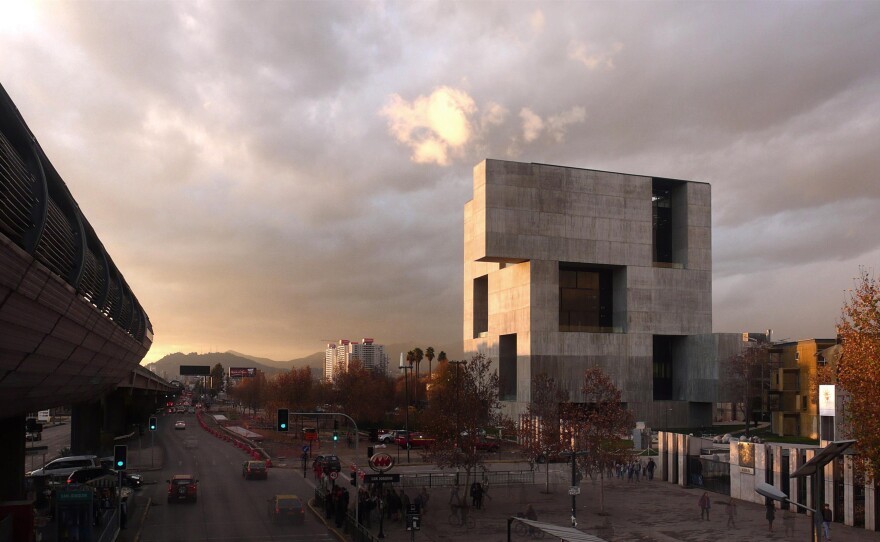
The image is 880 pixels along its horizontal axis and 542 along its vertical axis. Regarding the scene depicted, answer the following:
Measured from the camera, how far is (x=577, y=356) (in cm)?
9362

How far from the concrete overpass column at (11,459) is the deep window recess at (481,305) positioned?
8051 cm

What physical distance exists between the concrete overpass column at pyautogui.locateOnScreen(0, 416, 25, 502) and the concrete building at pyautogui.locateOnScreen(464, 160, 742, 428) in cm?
6269

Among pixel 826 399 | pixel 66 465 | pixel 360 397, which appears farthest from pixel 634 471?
pixel 360 397

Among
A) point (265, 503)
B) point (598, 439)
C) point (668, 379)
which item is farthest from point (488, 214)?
point (265, 503)

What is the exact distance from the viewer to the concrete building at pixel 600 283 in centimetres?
9244

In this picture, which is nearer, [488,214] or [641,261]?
[488,214]

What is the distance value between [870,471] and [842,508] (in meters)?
7.99

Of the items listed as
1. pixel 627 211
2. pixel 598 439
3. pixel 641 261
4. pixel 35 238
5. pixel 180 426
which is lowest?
pixel 180 426

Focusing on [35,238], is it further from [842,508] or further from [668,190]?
[668,190]

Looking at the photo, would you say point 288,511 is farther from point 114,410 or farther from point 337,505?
point 114,410

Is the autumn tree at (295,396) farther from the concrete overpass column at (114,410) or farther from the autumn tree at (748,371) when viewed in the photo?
the autumn tree at (748,371)

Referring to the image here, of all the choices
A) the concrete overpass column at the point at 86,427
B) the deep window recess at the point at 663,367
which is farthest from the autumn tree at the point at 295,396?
the deep window recess at the point at 663,367

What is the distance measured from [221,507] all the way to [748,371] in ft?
240

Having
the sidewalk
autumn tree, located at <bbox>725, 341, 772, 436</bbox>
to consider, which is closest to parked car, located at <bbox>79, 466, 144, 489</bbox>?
the sidewalk
